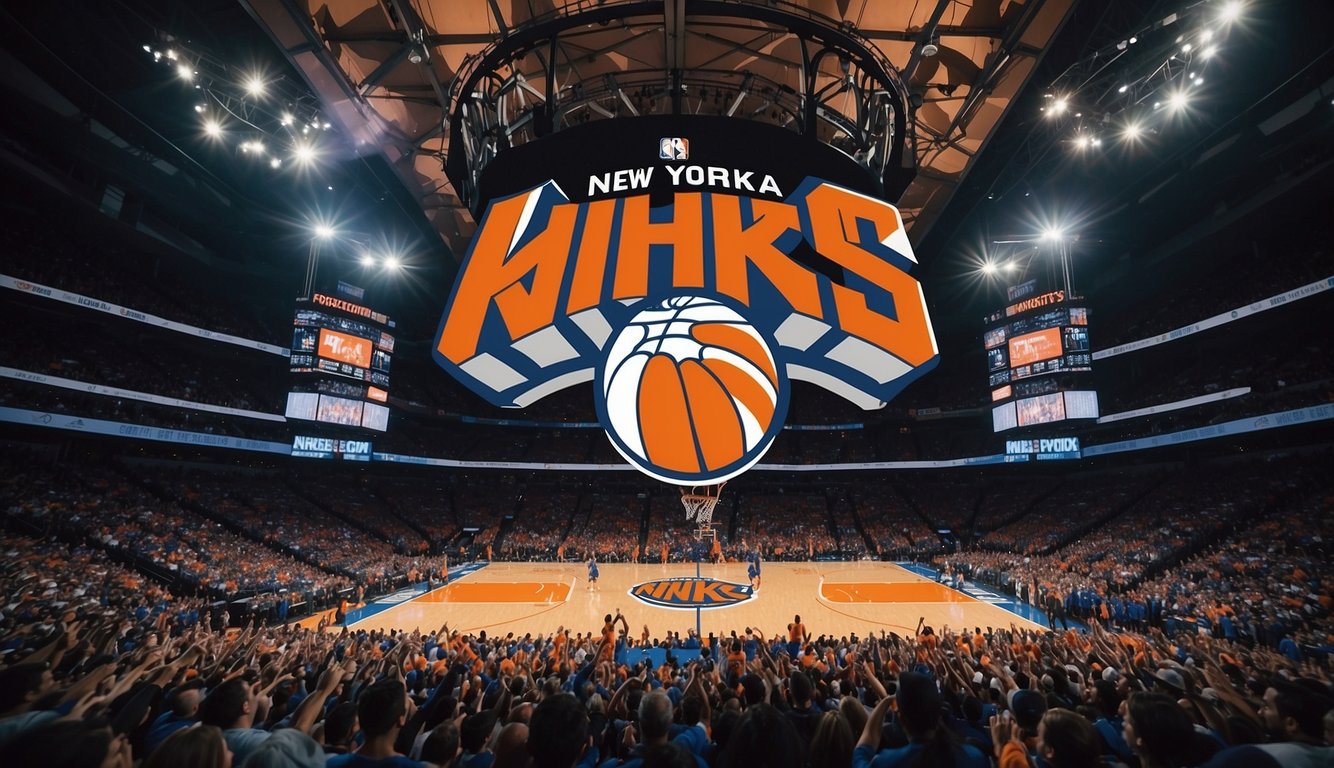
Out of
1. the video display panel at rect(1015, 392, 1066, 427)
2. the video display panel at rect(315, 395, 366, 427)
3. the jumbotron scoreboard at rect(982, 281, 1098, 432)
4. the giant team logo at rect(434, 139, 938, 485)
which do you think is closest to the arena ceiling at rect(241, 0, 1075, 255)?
the giant team logo at rect(434, 139, 938, 485)

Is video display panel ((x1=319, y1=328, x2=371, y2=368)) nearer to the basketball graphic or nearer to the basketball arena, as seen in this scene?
the basketball arena

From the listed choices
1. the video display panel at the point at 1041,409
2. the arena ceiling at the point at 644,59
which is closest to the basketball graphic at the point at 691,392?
the arena ceiling at the point at 644,59

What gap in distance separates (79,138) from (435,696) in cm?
2783

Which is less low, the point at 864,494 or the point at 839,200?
the point at 839,200

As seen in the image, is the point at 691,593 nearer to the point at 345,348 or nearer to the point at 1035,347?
the point at 1035,347

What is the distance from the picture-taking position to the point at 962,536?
33.7 m

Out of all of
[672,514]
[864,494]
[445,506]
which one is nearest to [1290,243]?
[864,494]

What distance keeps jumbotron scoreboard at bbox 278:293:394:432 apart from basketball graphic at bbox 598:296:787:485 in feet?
70.3

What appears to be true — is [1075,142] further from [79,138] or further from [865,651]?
[79,138]

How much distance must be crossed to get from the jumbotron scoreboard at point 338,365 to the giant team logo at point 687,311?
65.6ft

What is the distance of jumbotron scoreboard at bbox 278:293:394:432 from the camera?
22625 mm

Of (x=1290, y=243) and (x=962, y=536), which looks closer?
(x=1290, y=243)

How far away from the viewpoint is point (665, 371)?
23.0 ft

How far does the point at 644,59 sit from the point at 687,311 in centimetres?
800
